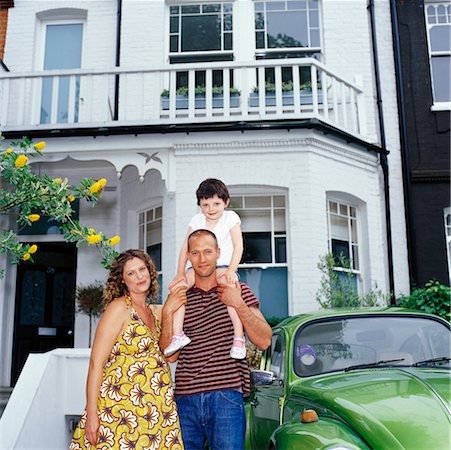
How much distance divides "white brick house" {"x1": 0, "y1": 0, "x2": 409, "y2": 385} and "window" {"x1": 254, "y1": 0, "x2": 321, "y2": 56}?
26mm

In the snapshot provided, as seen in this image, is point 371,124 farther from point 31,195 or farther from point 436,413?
point 436,413

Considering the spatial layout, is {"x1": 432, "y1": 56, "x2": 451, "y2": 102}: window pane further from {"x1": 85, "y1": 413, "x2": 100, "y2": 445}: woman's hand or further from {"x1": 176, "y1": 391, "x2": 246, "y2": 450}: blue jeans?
{"x1": 85, "y1": 413, "x2": 100, "y2": 445}: woman's hand

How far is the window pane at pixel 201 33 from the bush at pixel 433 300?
5.54 m

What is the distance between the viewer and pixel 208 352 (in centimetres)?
299

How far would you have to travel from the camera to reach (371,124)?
940 cm

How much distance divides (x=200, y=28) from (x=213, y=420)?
27.9 feet

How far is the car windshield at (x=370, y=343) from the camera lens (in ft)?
11.6

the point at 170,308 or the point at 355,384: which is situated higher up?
the point at 170,308

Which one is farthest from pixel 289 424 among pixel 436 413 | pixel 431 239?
pixel 431 239

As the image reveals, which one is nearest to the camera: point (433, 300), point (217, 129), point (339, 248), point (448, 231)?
point (217, 129)

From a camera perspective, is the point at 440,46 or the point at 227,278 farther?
the point at 440,46

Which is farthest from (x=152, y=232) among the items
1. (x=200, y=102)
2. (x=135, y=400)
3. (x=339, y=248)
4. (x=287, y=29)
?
(x=135, y=400)

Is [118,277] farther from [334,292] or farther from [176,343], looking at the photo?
[334,292]

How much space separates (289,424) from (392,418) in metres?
0.63
